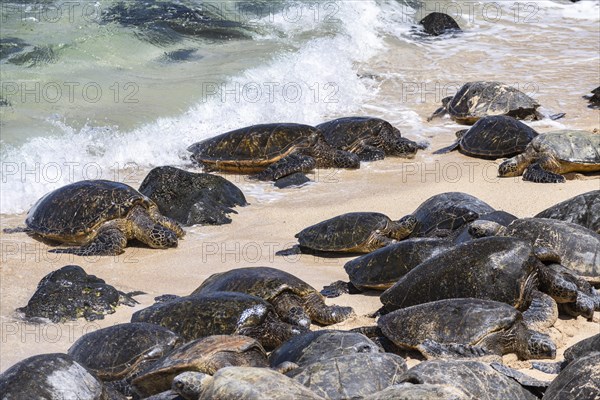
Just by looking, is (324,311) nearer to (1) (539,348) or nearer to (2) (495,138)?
(1) (539,348)

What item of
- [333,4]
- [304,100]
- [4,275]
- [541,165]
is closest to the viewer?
[4,275]

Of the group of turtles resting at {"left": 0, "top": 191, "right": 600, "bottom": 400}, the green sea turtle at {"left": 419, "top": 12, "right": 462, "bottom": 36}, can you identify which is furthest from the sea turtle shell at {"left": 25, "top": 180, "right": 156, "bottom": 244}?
the green sea turtle at {"left": 419, "top": 12, "right": 462, "bottom": 36}

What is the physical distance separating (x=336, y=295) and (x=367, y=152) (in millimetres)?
4188

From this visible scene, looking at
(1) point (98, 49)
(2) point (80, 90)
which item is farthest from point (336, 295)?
(1) point (98, 49)

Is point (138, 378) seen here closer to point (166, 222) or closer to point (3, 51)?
point (166, 222)

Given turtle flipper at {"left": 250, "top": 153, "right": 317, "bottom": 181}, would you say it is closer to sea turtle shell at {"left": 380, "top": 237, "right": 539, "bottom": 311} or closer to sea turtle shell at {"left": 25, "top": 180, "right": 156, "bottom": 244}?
sea turtle shell at {"left": 25, "top": 180, "right": 156, "bottom": 244}

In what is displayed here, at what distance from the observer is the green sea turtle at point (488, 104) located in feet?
36.9

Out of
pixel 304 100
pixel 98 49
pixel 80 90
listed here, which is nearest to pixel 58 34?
pixel 98 49

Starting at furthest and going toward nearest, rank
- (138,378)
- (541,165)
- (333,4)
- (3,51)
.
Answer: (333,4) < (3,51) < (541,165) < (138,378)

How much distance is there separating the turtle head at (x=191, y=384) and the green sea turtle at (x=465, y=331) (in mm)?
1431

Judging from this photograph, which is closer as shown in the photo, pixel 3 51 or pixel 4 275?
pixel 4 275

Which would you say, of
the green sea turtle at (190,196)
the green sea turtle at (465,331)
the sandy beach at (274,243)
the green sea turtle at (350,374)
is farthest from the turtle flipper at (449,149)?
the green sea turtle at (350,374)

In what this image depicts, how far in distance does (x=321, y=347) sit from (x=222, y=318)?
85 cm

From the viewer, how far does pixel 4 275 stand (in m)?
7.09
